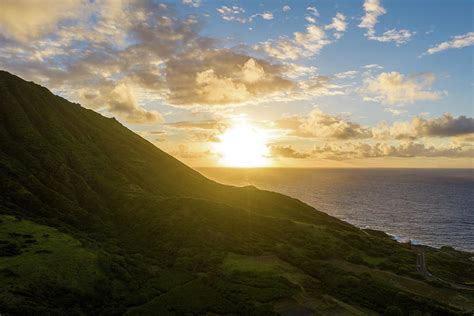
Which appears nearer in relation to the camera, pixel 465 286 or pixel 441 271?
pixel 465 286

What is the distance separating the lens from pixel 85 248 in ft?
284

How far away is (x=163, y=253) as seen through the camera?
10150 centimetres

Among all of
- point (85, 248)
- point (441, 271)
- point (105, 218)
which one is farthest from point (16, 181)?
point (441, 271)

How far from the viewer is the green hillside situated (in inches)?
2795

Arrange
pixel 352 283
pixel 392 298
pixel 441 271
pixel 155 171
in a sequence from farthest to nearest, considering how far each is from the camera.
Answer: pixel 155 171 < pixel 441 271 < pixel 352 283 < pixel 392 298

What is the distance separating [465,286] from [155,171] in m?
135

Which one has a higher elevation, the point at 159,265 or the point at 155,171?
the point at 155,171

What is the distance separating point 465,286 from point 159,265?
77290 millimetres

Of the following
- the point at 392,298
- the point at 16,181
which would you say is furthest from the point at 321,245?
the point at 16,181

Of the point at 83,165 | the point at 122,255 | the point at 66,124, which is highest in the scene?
the point at 66,124

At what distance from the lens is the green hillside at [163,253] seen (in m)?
71.0

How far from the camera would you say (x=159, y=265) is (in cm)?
9200

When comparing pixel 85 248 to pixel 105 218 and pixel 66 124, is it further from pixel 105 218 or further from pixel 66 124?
pixel 66 124

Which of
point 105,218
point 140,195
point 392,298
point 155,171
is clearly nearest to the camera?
point 392,298
